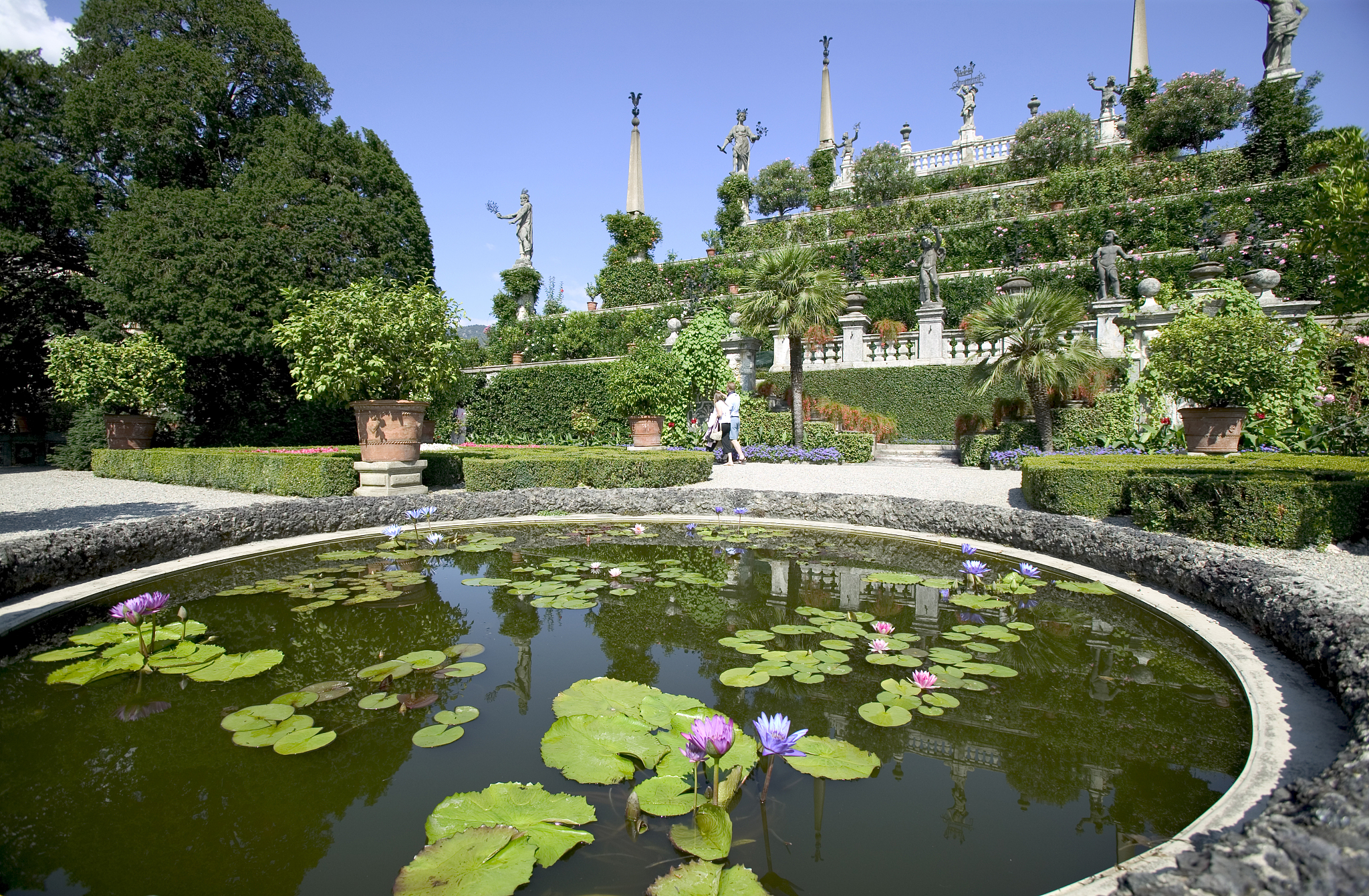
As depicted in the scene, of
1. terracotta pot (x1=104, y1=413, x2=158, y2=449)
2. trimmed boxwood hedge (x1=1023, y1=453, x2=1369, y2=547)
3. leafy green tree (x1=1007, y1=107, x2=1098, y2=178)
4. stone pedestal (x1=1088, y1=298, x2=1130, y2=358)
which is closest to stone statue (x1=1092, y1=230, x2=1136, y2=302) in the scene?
stone pedestal (x1=1088, y1=298, x2=1130, y2=358)

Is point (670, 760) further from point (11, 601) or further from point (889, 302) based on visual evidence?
point (889, 302)

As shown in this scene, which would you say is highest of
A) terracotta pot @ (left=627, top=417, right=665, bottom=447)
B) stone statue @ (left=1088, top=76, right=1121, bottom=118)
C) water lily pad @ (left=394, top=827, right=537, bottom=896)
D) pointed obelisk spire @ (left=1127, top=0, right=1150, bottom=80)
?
pointed obelisk spire @ (left=1127, top=0, right=1150, bottom=80)

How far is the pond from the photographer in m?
1.76

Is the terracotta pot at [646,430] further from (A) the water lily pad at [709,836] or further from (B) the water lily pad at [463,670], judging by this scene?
(A) the water lily pad at [709,836]

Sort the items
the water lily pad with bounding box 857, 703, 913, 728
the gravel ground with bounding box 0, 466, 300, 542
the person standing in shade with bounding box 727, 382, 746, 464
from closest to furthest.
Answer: the water lily pad with bounding box 857, 703, 913, 728
the gravel ground with bounding box 0, 466, 300, 542
the person standing in shade with bounding box 727, 382, 746, 464

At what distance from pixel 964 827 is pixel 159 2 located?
23.5 m

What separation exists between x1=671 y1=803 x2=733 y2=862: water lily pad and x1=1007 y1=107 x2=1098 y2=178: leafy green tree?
1121 inches

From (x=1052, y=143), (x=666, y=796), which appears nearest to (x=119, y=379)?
(x=666, y=796)

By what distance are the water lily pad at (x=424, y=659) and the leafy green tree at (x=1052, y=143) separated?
92.2ft

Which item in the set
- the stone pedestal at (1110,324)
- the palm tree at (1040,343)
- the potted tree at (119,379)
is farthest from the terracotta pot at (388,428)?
the stone pedestal at (1110,324)

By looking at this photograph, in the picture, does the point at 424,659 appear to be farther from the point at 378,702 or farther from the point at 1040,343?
the point at 1040,343

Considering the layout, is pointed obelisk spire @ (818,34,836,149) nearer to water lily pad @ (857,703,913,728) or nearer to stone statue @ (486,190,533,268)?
stone statue @ (486,190,533,268)

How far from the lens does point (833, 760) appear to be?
2219 mm

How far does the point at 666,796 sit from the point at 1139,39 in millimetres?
43717
